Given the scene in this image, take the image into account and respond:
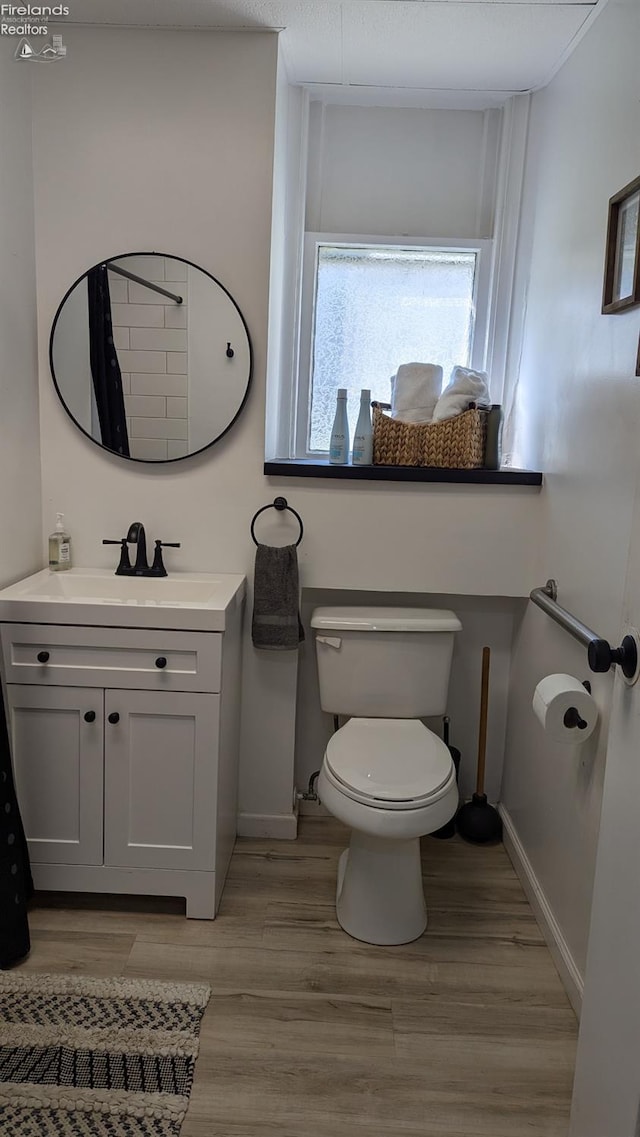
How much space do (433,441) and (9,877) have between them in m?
1.64

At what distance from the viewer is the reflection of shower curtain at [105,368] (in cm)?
227

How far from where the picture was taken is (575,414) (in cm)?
201

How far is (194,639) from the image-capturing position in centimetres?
204

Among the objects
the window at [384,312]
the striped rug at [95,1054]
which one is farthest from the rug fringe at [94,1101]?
the window at [384,312]

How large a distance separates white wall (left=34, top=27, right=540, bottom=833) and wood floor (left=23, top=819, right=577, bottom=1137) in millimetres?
522

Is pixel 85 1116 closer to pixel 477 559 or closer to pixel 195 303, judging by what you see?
pixel 477 559


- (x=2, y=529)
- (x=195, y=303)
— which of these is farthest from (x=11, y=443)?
(x=195, y=303)

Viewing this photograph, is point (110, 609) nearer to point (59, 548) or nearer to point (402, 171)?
point (59, 548)

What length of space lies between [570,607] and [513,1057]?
1.03 meters

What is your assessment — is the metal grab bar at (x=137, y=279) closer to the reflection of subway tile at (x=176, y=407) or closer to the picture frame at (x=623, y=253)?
the reflection of subway tile at (x=176, y=407)

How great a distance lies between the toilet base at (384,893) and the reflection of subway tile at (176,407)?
129 centimetres

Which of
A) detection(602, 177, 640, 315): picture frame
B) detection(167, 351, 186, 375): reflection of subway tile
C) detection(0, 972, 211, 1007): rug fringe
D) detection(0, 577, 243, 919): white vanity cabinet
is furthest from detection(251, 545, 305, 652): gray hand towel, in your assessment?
detection(602, 177, 640, 315): picture frame

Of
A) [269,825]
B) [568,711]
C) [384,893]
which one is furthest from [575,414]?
[269,825]

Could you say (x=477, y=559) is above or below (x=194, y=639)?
above
